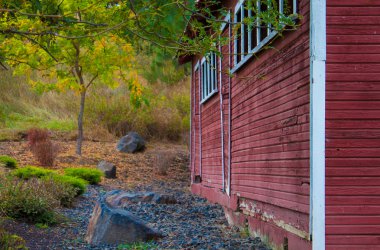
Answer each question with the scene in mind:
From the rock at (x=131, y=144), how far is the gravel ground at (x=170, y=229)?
7541 millimetres

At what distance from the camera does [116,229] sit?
721 cm

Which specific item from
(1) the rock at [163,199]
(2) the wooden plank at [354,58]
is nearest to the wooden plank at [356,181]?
(2) the wooden plank at [354,58]

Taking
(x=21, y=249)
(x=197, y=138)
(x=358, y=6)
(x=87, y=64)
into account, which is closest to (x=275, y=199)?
(x=358, y=6)

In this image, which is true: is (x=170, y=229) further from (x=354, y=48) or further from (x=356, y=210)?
(x=354, y=48)

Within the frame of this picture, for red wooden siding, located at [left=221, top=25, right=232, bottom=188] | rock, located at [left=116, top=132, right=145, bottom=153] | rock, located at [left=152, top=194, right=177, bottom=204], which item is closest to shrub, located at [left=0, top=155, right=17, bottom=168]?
rock, located at [left=152, top=194, right=177, bottom=204]

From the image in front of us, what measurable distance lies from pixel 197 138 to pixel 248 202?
269 inches

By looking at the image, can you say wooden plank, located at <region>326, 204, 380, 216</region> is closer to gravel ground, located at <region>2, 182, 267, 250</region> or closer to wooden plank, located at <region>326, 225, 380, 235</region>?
wooden plank, located at <region>326, 225, 380, 235</region>

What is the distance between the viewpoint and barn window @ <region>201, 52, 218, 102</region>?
37.2 feet

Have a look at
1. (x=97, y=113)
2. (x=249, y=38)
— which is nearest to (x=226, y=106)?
(x=249, y=38)

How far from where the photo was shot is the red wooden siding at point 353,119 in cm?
507

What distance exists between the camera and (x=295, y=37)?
19.1 feet

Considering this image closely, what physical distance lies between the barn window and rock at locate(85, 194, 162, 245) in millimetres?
4226

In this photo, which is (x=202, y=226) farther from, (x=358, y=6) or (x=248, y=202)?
(x=358, y=6)

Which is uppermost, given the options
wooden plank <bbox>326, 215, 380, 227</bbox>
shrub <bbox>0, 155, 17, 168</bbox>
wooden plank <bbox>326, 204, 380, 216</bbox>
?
shrub <bbox>0, 155, 17, 168</bbox>
